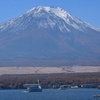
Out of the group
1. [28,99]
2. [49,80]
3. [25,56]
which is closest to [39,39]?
[25,56]

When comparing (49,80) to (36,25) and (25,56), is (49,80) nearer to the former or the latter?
(25,56)

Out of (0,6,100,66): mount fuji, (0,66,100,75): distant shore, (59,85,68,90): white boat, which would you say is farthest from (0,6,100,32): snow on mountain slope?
(59,85,68,90): white boat

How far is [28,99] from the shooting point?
58594 millimetres

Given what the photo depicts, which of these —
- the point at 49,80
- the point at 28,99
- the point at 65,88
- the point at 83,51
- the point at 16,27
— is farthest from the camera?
the point at 16,27

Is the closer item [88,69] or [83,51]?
[88,69]

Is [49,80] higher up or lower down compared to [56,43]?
lower down

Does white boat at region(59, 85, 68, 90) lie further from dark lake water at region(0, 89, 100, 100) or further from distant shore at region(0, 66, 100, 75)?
distant shore at region(0, 66, 100, 75)

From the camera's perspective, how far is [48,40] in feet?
543

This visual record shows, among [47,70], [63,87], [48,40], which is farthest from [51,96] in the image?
[48,40]

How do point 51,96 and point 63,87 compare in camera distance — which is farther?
point 63,87

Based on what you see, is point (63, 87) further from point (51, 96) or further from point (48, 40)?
point (48, 40)

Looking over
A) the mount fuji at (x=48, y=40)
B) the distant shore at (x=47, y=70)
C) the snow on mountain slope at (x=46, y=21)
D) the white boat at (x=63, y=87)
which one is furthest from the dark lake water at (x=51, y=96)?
the snow on mountain slope at (x=46, y=21)

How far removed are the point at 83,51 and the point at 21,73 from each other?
138 feet

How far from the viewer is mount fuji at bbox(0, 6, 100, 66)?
14625 cm
